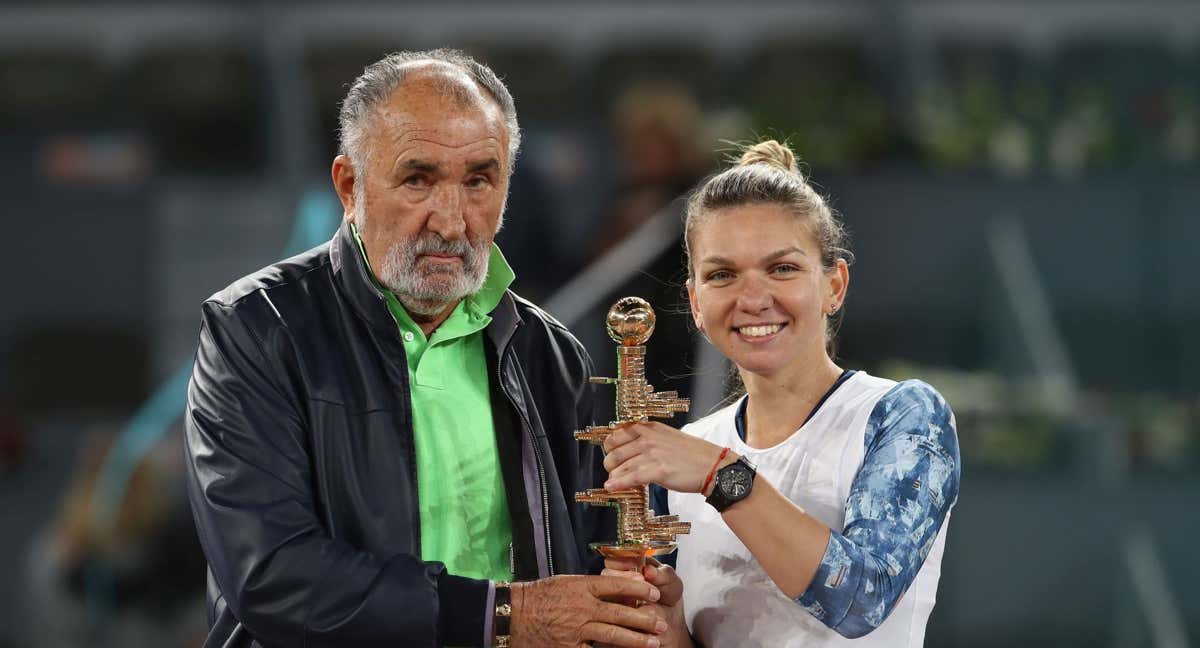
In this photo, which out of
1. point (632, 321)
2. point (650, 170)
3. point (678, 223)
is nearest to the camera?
point (632, 321)

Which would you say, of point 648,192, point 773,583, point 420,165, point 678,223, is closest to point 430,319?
point 420,165

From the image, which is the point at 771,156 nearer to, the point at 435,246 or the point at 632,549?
the point at 435,246

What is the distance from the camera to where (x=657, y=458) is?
5.96 feet

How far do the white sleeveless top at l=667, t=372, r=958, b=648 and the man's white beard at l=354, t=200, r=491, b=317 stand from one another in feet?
1.45

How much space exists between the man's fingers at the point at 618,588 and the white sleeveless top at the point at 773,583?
0.19 m

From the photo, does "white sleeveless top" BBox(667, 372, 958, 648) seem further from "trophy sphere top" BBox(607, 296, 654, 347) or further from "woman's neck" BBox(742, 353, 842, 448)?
"trophy sphere top" BBox(607, 296, 654, 347)

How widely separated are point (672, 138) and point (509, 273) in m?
2.98

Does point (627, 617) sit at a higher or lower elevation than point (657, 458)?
lower

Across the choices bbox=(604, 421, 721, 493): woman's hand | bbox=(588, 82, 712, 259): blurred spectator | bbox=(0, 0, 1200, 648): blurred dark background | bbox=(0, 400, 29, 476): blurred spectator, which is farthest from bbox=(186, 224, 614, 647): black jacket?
bbox=(0, 400, 29, 476): blurred spectator

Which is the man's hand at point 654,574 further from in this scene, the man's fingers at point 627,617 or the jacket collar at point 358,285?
the jacket collar at point 358,285

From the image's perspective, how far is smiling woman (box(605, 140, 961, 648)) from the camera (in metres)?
1.83

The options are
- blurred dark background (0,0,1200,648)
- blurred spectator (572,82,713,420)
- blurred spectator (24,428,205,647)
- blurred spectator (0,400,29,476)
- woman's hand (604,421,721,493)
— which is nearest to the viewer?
woman's hand (604,421,721,493)

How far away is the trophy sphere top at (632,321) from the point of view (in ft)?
6.29

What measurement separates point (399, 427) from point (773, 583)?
0.53m
